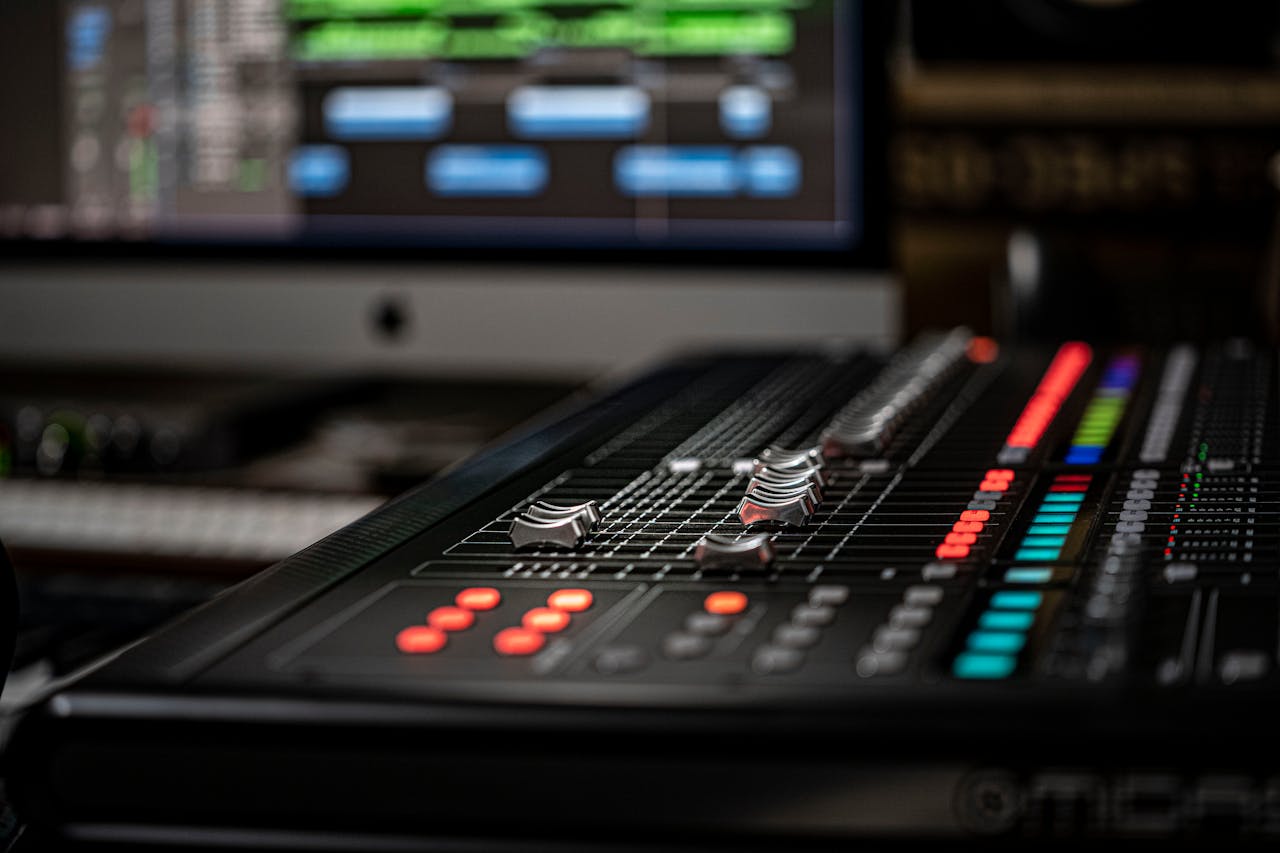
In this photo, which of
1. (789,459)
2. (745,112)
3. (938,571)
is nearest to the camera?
(938,571)

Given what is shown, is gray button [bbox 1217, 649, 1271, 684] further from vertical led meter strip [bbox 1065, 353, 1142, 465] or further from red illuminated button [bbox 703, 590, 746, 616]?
vertical led meter strip [bbox 1065, 353, 1142, 465]

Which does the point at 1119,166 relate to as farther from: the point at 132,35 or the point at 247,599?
the point at 247,599

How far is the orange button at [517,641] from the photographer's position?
0.44m

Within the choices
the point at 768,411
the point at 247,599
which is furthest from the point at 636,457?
the point at 247,599

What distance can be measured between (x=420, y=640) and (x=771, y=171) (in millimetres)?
1161

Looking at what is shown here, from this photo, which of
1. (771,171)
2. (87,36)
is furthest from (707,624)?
(87,36)

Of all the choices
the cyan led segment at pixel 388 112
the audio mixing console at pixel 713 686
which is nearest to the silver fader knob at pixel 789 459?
the audio mixing console at pixel 713 686

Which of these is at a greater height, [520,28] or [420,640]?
[520,28]

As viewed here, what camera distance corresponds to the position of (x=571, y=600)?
481mm

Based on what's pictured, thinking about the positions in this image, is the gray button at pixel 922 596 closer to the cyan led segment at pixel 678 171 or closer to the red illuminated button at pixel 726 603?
the red illuminated button at pixel 726 603

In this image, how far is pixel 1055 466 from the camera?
0.67 m

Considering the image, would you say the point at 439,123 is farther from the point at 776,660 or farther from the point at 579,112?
the point at 776,660

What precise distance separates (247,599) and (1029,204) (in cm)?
127

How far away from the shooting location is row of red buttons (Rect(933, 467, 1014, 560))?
0.52 m
